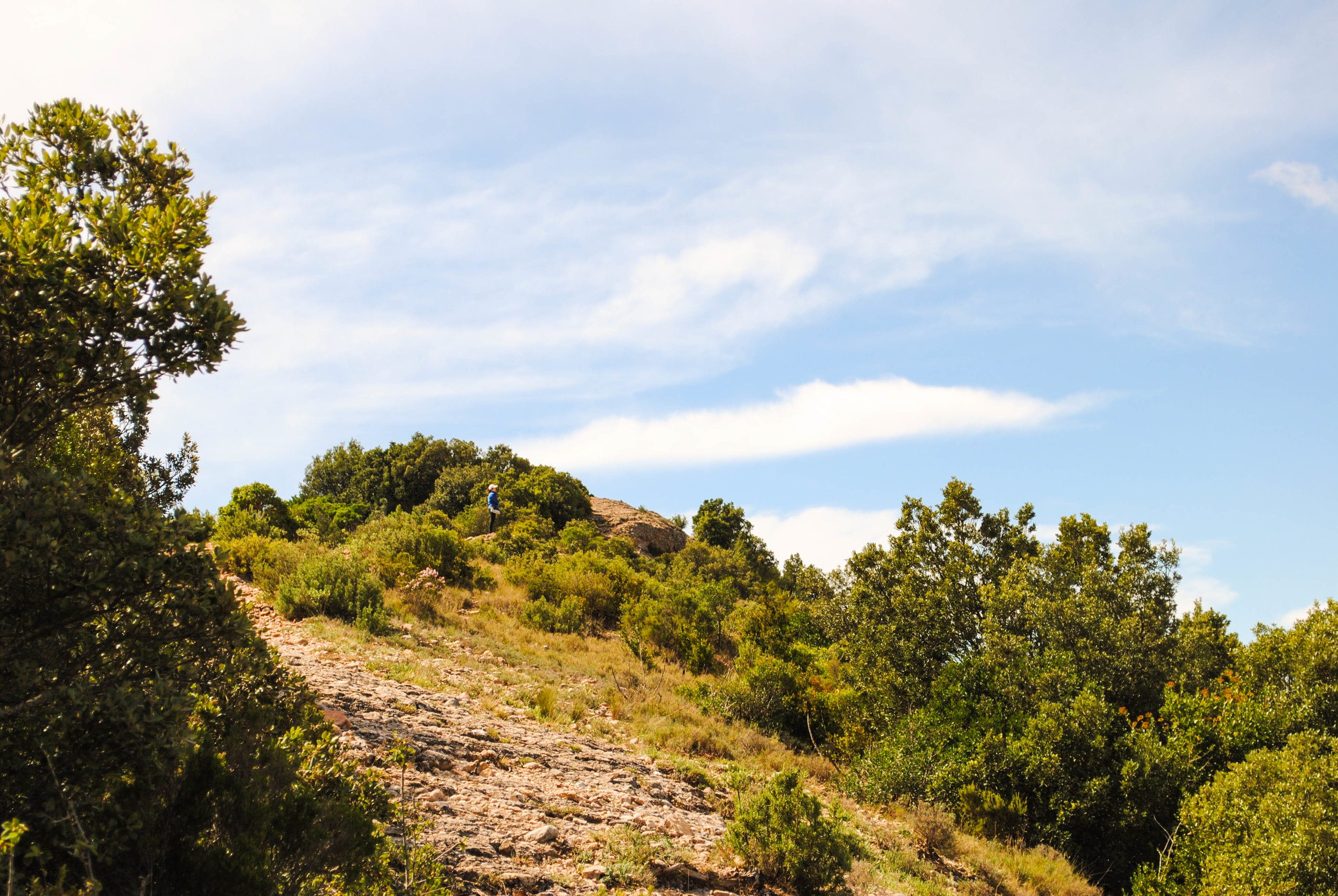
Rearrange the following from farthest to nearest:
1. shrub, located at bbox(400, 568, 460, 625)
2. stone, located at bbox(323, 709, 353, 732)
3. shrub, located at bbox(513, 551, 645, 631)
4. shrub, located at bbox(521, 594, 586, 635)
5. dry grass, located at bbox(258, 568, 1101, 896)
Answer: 1. shrub, located at bbox(513, 551, 645, 631)
2. shrub, located at bbox(521, 594, 586, 635)
3. shrub, located at bbox(400, 568, 460, 625)
4. dry grass, located at bbox(258, 568, 1101, 896)
5. stone, located at bbox(323, 709, 353, 732)

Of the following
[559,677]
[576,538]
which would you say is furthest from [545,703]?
[576,538]

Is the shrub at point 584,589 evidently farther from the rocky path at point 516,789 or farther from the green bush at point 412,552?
the rocky path at point 516,789

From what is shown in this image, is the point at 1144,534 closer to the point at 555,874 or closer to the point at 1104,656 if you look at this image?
the point at 1104,656

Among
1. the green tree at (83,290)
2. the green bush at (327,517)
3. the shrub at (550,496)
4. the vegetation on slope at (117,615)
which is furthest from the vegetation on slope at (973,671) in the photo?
the shrub at (550,496)

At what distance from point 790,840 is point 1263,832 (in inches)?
313

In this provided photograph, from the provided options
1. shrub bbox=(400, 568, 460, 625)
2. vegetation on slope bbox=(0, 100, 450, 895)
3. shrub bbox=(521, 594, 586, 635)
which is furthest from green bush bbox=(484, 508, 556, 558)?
vegetation on slope bbox=(0, 100, 450, 895)

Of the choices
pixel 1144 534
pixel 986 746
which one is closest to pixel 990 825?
pixel 986 746

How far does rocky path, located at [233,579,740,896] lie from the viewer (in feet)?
21.9

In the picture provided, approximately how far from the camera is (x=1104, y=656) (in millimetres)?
15562

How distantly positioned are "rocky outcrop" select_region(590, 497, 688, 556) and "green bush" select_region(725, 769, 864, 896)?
89.5ft

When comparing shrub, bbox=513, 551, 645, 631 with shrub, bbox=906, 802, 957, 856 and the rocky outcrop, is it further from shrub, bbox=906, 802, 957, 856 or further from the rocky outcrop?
the rocky outcrop

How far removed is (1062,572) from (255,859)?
18.7 meters

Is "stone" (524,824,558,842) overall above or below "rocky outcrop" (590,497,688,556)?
below

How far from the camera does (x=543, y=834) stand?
7090mm
